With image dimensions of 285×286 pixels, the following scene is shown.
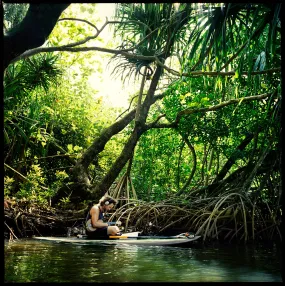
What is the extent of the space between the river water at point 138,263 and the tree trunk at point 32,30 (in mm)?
1836

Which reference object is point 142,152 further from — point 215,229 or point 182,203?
point 215,229

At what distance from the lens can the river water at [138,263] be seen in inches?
167

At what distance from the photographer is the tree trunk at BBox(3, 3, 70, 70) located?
13.0ft

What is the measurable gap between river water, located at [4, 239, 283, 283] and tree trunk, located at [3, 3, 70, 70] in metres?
1.84

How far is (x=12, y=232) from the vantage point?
727 cm

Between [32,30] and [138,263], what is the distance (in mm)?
2636

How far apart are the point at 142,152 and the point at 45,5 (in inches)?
360

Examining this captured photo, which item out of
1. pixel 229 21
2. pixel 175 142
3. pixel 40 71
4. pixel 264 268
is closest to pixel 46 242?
pixel 40 71

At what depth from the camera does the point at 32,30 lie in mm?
4047

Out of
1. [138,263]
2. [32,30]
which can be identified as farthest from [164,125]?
[32,30]

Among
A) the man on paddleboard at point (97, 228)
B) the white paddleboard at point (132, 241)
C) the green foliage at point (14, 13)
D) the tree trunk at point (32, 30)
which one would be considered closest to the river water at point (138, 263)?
the white paddleboard at point (132, 241)

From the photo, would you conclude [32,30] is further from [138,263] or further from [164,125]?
[164,125]

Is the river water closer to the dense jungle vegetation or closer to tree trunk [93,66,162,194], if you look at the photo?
the dense jungle vegetation

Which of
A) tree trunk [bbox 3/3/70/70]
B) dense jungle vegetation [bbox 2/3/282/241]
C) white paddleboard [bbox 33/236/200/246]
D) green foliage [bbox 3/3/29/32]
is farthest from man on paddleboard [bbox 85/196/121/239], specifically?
tree trunk [bbox 3/3/70/70]
